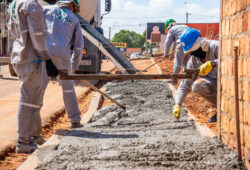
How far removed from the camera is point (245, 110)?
102 inches

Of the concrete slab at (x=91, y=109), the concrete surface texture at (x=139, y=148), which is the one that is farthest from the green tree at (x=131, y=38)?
the concrete surface texture at (x=139, y=148)

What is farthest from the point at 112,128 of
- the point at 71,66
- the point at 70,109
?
the point at 71,66

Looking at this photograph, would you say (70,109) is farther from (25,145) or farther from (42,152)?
(42,152)

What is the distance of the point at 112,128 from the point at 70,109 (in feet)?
2.29

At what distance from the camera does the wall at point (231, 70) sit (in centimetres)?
257

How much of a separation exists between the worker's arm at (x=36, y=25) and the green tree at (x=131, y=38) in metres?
113

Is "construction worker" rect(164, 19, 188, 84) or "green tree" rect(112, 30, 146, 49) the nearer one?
"construction worker" rect(164, 19, 188, 84)

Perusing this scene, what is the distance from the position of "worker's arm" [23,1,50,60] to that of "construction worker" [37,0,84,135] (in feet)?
2.58

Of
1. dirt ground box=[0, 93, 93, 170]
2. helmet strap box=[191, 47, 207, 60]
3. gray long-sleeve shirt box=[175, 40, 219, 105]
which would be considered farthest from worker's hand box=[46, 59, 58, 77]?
helmet strap box=[191, 47, 207, 60]

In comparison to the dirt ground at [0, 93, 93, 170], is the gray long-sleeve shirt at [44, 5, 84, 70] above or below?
above

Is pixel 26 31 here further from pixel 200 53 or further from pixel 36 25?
pixel 200 53

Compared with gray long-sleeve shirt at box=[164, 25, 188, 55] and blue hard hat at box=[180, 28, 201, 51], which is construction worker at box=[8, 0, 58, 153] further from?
gray long-sleeve shirt at box=[164, 25, 188, 55]

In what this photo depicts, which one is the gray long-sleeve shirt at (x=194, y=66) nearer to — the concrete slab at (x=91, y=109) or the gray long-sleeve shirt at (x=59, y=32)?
the concrete slab at (x=91, y=109)

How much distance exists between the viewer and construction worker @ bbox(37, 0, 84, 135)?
4.54 metres
